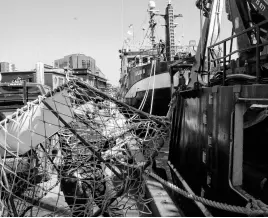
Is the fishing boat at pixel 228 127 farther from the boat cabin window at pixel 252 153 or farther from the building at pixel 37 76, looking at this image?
the building at pixel 37 76

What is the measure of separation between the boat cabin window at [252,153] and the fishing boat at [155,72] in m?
4.07

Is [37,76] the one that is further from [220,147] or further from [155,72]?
[220,147]

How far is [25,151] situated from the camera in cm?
315

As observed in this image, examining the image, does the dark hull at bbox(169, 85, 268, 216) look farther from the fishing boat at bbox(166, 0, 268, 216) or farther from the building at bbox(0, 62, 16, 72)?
the building at bbox(0, 62, 16, 72)

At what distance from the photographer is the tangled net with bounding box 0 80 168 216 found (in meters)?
3.11

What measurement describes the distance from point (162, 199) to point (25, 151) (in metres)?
2.88

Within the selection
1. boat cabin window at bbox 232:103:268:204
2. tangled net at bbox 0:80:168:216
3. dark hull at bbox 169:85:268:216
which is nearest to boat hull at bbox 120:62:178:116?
dark hull at bbox 169:85:268:216

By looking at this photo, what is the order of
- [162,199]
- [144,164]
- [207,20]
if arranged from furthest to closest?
1. [207,20]
2. [162,199]
3. [144,164]

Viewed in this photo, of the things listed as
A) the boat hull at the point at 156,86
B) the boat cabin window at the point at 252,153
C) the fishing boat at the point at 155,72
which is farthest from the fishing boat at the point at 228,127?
the boat hull at the point at 156,86

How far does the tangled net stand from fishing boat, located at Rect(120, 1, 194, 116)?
4.14m

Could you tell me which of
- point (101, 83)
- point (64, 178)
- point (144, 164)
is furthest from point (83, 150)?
point (101, 83)

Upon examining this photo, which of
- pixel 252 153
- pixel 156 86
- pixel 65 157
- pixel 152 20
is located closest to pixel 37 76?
pixel 156 86

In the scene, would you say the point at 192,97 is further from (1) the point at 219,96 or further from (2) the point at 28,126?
(2) the point at 28,126

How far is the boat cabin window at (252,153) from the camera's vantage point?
3.24 metres
